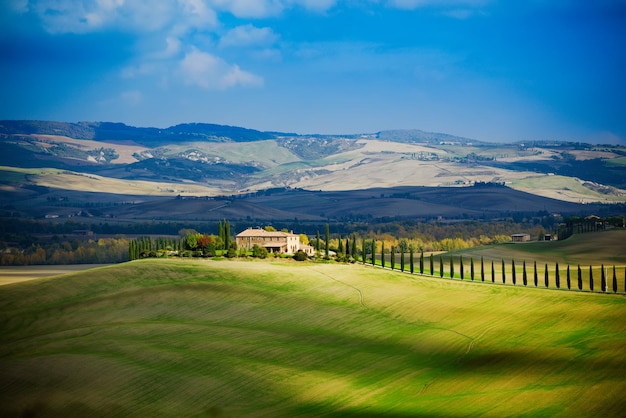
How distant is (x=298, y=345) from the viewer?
252 feet

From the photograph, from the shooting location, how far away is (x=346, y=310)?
90125 mm

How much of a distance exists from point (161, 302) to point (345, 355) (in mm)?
25334

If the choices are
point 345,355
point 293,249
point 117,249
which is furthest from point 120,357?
point 117,249

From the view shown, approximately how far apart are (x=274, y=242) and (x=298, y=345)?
52945 mm

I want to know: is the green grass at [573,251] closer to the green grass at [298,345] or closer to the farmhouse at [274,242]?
the farmhouse at [274,242]

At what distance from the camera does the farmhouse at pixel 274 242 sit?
126 meters

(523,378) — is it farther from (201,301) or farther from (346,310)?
(201,301)

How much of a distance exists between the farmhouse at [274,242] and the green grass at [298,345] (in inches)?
704

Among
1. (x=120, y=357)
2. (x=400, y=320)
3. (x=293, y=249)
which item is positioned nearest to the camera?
(x=120, y=357)

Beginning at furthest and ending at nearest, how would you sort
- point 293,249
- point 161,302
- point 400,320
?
point 293,249
point 161,302
point 400,320

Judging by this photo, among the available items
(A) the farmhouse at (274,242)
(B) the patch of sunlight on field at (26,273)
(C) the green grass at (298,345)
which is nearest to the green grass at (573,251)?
(A) the farmhouse at (274,242)

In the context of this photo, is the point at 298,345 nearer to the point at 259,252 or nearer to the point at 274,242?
the point at 259,252

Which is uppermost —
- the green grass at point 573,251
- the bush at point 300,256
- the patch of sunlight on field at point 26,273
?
the bush at point 300,256

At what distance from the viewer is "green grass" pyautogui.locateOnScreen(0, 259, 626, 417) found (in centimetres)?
6050
